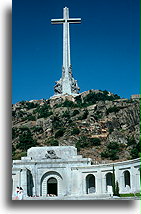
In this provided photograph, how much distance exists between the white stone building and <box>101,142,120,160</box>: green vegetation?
623cm

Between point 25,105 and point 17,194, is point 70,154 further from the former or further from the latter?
point 25,105

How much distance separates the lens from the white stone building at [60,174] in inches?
1076

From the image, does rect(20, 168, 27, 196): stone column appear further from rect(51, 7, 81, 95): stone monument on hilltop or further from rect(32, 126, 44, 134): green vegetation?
rect(51, 7, 81, 95): stone monument on hilltop

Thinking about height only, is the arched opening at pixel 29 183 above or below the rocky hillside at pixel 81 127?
below

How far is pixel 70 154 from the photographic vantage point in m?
30.4

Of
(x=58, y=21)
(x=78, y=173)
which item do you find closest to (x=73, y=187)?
(x=78, y=173)

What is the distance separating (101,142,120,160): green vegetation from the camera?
35.9 meters

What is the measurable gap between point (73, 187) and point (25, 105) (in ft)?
104

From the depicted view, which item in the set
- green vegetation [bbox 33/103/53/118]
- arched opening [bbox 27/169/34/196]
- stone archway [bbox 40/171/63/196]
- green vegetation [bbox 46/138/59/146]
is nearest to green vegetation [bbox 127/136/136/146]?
green vegetation [bbox 46/138/59/146]

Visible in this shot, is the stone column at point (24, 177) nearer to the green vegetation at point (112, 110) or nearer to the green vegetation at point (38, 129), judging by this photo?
the green vegetation at point (38, 129)

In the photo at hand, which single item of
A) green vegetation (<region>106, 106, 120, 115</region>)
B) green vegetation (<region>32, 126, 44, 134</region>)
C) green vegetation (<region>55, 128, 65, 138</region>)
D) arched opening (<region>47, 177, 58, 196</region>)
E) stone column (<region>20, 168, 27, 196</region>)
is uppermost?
green vegetation (<region>106, 106, 120, 115</region>)

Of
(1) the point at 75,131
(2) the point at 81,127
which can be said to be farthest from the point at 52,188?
(2) the point at 81,127

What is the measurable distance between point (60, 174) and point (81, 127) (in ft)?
57.0

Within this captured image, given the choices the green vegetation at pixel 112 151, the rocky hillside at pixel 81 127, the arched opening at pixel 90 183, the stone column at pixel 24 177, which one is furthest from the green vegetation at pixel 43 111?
the stone column at pixel 24 177
